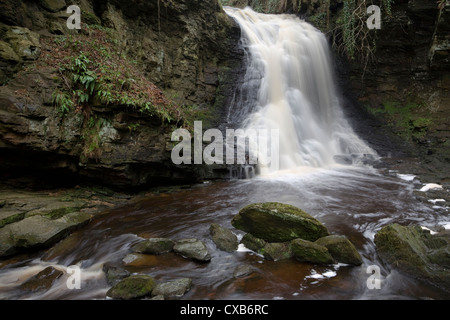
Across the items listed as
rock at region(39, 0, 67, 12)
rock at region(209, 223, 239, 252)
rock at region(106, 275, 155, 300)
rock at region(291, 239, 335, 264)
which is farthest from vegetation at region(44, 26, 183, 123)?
rock at region(291, 239, 335, 264)

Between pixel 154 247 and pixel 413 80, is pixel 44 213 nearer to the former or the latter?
pixel 154 247

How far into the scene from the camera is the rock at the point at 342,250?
9.93ft

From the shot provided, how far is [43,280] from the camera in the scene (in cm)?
295

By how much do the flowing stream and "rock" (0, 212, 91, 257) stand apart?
165 mm

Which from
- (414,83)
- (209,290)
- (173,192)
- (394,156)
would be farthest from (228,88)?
(209,290)

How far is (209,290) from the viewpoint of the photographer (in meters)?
2.65

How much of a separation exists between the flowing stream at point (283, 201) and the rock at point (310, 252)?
86mm

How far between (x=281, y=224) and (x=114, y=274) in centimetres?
243

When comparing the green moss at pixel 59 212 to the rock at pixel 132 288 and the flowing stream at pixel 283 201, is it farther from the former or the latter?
the rock at pixel 132 288

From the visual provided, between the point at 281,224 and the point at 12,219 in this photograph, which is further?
the point at 12,219

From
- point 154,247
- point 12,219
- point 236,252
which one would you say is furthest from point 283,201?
point 12,219

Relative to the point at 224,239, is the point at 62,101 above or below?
above

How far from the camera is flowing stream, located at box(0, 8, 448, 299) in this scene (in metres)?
2.71

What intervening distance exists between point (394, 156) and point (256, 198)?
8.54 metres
